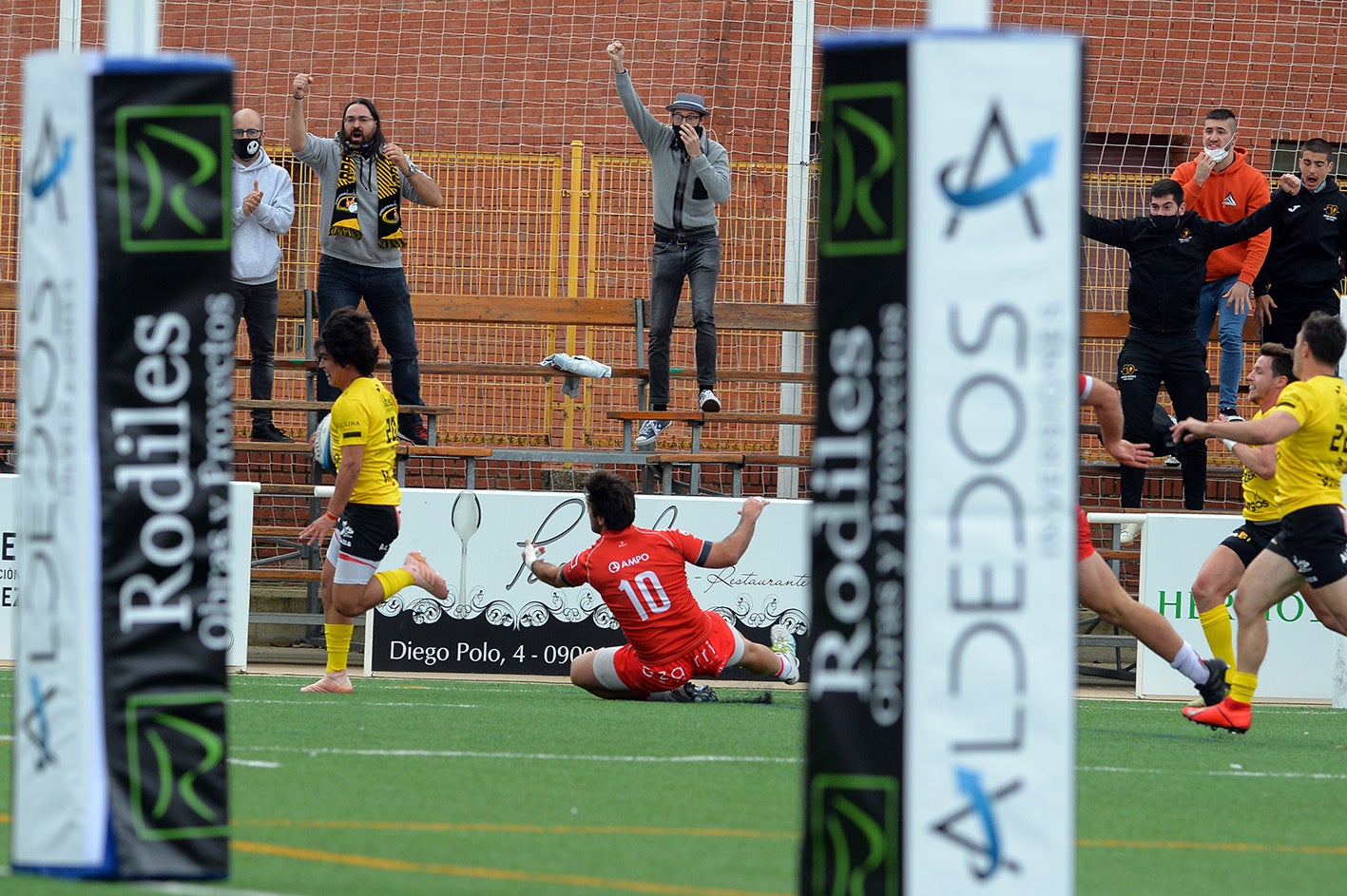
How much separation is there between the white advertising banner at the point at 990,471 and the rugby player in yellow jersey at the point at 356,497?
21.4 feet

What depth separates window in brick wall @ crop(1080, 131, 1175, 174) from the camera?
1722 centimetres

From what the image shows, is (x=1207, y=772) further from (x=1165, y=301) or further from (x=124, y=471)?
(x=1165, y=301)

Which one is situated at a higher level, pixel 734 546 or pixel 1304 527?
pixel 1304 527

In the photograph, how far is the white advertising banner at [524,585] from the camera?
1262 cm

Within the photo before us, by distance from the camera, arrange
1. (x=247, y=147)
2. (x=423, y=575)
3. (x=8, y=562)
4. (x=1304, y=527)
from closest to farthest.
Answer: (x=1304, y=527), (x=423, y=575), (x=8, y=562), (x=247, y=147)

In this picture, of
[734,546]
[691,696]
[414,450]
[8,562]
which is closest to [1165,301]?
[734,546]

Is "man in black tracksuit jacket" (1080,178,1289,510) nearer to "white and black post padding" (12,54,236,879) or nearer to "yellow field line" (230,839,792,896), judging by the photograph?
"yellow field line" (230,839,792,896)

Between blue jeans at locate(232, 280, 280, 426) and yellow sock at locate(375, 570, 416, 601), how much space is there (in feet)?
13.9

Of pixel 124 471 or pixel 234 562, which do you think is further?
pixel 234 562

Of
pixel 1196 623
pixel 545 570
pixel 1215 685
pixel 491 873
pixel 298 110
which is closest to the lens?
pixel 491 873

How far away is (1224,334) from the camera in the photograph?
575 inches

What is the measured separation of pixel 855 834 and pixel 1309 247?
1127 centimetres

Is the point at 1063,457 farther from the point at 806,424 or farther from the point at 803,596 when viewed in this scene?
the point at 806,424

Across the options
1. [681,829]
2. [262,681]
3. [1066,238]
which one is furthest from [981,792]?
[262,681]
